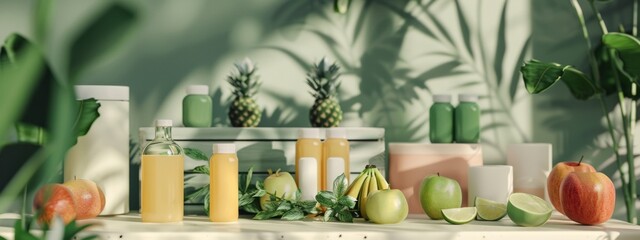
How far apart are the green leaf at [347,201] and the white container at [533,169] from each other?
491 millimetres

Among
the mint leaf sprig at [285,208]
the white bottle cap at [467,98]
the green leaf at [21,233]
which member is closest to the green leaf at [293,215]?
the mint leaf sprig at [285,208]

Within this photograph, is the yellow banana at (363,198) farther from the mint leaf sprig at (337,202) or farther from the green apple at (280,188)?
the green apple at (280,188)

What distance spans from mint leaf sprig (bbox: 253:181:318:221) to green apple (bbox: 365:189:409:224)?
0.13 metres

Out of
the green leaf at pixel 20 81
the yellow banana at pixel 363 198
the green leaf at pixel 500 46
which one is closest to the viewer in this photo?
the green leaf at pixel 20 81

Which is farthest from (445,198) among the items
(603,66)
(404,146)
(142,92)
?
(142,92)

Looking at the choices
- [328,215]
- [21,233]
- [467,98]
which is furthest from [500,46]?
[21,233]

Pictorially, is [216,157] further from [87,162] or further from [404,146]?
[404,146]

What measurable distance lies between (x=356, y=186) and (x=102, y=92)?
24.1 inches

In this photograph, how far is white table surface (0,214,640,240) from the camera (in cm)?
136

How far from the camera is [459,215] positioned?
1549mm

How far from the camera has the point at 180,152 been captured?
155 centimetres

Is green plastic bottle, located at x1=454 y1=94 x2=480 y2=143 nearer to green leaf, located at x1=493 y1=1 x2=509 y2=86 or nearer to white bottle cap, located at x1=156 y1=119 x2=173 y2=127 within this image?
green leaf, located at x1=493 y1=1 x2=509 y2=86

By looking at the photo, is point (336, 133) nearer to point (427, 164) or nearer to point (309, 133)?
point (309, 133)

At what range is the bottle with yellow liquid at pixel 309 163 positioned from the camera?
1623 millimetres
